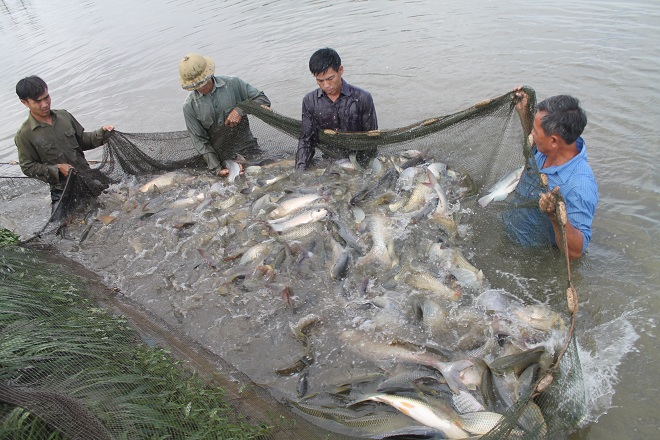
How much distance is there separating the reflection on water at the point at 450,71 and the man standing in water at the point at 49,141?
3.73m

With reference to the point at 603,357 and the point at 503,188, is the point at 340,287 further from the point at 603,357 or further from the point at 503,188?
A: the point at 603,357

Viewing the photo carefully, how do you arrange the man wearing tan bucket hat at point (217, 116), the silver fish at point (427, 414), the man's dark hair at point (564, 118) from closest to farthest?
1. the silver fish at point (427, 414)
2. the man's dark hair at point (564, 118)
3. the man wearing tan bucket hat at point (217, 116)

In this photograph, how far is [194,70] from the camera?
5727 mm

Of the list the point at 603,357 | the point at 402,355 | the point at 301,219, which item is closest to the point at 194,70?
the point at 301,219

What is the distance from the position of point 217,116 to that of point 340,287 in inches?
140

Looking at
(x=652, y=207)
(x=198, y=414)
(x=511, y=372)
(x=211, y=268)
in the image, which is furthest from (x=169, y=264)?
(x=652, y=207)

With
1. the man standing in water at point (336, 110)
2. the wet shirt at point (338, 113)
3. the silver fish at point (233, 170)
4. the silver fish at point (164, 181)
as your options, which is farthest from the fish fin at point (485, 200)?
the silver fish at point (164, 181)

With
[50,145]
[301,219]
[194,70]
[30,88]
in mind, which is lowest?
[301,219]

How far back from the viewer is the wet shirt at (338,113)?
559 centimetres

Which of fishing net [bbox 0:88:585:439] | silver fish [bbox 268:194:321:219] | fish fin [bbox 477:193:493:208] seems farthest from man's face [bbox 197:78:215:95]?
fish fin [bbox 477:193:493:208]

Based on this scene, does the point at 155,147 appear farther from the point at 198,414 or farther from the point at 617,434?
the point at 617,434

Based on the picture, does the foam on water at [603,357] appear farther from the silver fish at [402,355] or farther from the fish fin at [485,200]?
the fish fin at [485,200]

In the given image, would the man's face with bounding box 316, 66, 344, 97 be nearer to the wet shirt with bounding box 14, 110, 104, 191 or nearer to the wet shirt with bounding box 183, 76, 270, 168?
the wet shirt with bounding box 183, 76, 270, 168

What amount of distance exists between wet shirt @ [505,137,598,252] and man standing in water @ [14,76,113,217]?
5638mm
